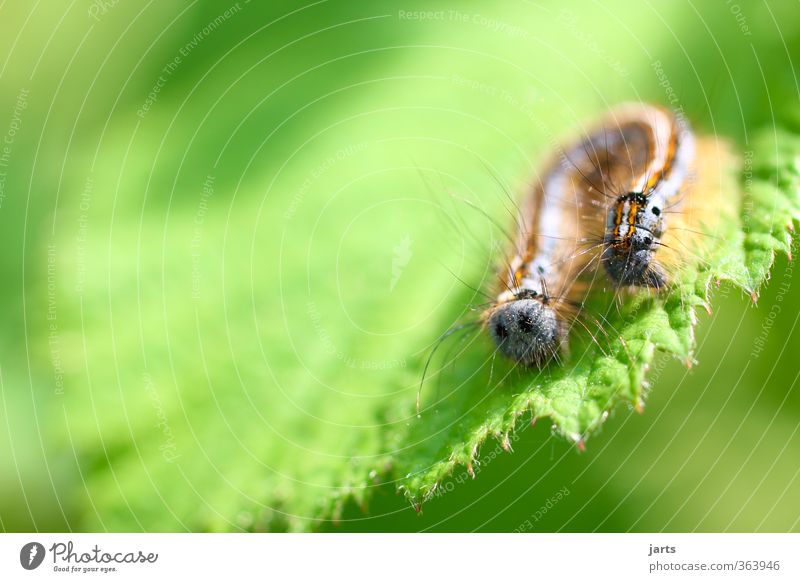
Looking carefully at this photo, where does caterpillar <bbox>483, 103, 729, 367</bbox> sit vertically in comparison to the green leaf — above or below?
above

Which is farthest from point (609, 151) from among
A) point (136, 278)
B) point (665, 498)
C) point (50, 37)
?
point (50, 37)

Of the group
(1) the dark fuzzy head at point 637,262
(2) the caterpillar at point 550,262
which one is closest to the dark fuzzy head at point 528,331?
(2) the caterpillar at point 550,262

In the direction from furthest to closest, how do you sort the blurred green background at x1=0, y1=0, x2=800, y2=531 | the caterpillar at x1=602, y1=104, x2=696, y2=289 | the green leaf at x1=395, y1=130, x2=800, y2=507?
the blurred green background at x1=0, y1=0, x2=800, y2=531
the caterpillar at x1=602, y1=104, x2=696, y2=289
the green leaf at x1=395, y1=130, x2=800, y2=507

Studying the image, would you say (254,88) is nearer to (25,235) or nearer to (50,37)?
(50,37)

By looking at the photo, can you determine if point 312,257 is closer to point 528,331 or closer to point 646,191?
point 528,331
